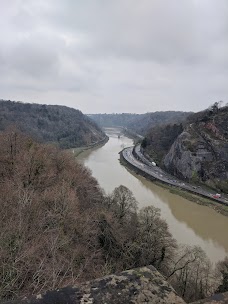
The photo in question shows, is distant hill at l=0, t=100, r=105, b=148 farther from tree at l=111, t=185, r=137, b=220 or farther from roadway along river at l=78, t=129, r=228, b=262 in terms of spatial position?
tree at l=111, t=185, r=137, b=220

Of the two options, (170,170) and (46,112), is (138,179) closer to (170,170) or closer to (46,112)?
(170,170)

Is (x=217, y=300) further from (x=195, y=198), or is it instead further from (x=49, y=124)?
(x=49, y=124)

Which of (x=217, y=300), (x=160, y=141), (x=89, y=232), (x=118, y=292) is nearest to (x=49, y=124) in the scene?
(x=160, y=141)

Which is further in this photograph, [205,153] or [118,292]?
[205,153]

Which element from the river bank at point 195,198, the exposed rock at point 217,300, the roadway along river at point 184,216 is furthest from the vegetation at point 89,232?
the river bank at point 195,198

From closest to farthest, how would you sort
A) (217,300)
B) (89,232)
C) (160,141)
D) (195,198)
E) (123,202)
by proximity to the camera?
(217,300) → (89,232) → (123,202) → (195,198) → (160,141)

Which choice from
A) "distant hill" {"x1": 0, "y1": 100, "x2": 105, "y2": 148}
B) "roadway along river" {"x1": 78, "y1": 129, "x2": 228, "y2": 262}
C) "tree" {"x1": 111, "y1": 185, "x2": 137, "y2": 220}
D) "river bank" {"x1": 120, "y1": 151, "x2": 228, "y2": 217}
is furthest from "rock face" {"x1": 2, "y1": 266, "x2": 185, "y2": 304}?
"distant hill" {"x1": 0, "y1": 100, "x2": 105, "y2": 148}

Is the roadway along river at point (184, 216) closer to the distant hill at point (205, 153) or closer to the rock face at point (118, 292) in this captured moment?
the distant hill at point (205, 153)

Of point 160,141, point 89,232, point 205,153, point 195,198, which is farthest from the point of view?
point 160,141
